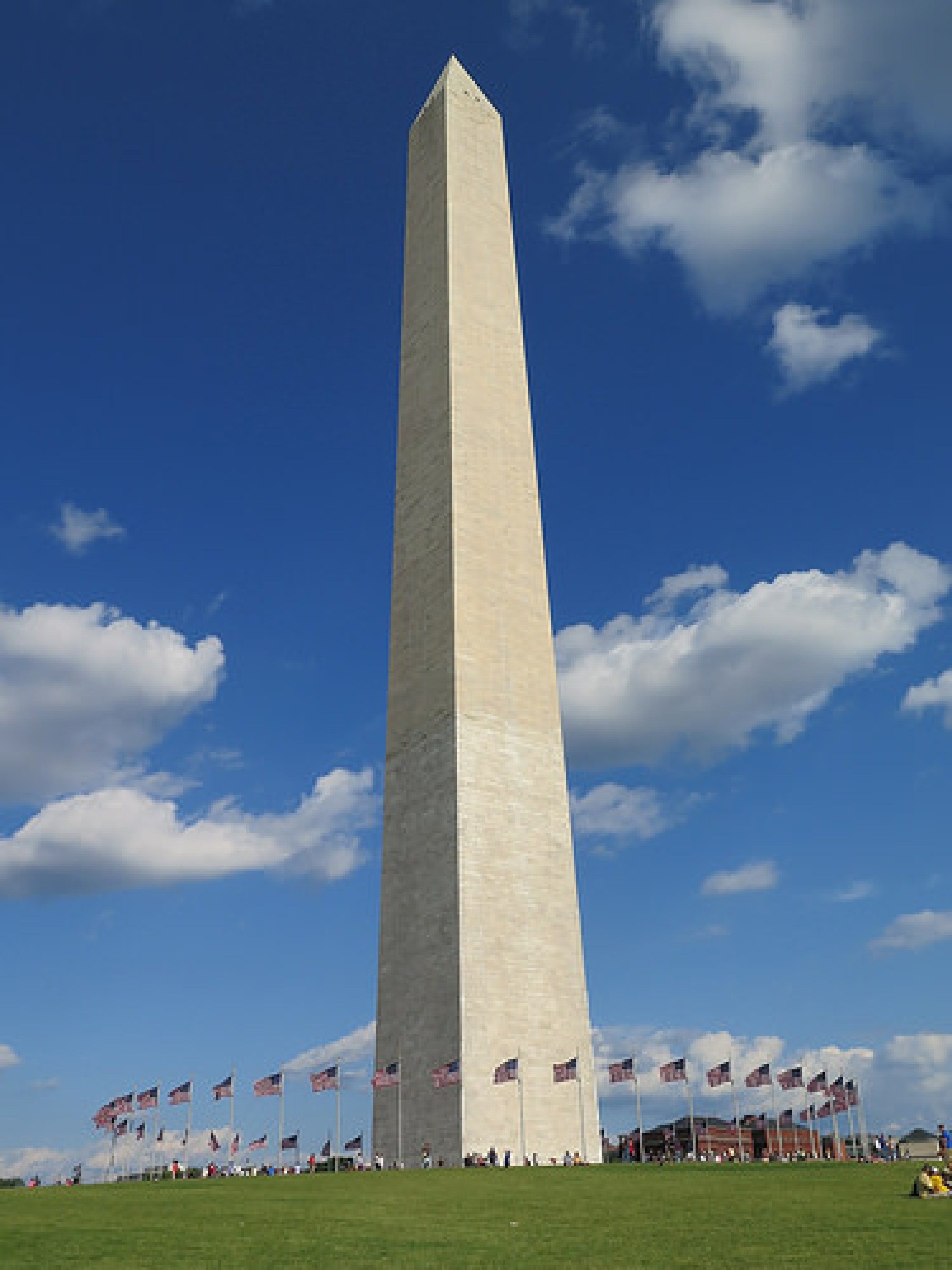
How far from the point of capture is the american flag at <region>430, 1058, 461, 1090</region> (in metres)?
39.6

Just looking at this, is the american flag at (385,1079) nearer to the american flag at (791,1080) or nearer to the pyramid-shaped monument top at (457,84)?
the american flag at (791,1080)

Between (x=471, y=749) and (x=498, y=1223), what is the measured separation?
87.5ft

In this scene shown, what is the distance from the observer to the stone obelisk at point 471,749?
42938 millimetres

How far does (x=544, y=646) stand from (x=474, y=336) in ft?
45.2

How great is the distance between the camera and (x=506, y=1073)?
1570 inches

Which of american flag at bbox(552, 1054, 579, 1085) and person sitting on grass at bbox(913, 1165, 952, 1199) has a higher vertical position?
american flag at bbox(552, 1054, 579, 1085)

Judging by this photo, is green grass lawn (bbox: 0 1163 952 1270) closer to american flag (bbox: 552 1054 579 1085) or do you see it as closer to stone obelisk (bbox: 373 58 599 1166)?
american flag (bbox: 552 1054 579 1085)

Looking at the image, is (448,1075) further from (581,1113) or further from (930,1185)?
(930,1185)

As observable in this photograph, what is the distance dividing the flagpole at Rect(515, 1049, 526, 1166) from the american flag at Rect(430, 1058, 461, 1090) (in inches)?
96.8

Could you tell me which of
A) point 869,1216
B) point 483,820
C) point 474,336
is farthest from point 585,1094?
point 474,336

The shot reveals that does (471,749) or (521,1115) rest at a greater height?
(471,749)

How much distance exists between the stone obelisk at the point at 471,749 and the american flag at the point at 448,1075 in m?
0.95

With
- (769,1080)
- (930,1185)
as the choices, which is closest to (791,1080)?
(769,1080)

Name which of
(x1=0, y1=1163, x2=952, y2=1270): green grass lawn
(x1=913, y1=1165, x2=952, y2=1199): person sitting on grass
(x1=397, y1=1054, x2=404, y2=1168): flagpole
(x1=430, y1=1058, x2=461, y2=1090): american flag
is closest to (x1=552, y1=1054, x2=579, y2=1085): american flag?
(x1=430, y1=1058, x2=461, y2=1090): american flag
